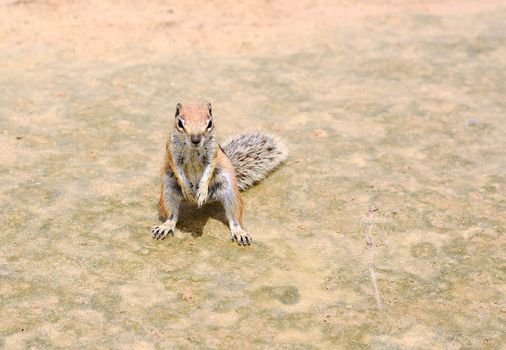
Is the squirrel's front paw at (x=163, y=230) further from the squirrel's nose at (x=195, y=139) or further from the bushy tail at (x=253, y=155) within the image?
the bushy tail at (x=253, y=155)

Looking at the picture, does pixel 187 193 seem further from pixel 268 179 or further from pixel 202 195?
pixel 268 179

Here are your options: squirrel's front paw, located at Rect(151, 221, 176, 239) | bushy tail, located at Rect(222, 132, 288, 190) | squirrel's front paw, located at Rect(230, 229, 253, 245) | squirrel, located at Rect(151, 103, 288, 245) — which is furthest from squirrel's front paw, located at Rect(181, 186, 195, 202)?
bushy tail, located at Rect(222, 132, 288, 190)

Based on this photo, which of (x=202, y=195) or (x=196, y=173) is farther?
(x=196, y=173)

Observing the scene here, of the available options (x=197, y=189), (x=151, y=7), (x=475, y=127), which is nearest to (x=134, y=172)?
(x=197, y=189)

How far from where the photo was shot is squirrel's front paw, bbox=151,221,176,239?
7.16 m

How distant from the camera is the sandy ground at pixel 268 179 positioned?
5.97m

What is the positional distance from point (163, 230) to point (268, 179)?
1724mm

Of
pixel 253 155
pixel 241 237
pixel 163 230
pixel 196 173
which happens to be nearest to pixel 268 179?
pixel 253 155

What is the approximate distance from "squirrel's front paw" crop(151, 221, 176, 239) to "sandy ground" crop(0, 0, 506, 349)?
96 millimetres

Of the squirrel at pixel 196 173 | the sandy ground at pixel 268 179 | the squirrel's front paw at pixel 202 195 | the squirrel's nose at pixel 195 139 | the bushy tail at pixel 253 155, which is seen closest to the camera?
the sandy ground at pixel 268 179

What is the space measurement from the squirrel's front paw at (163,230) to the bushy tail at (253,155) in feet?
3.63

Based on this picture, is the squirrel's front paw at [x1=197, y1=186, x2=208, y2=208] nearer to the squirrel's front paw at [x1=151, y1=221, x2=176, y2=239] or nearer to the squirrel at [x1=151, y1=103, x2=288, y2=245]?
the squirrel at [x1=151, y1=103, x2=288, y2=245]

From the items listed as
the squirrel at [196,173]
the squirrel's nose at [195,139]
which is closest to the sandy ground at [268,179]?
the squirrel at [196,173]

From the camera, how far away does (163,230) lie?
7.18 metres
